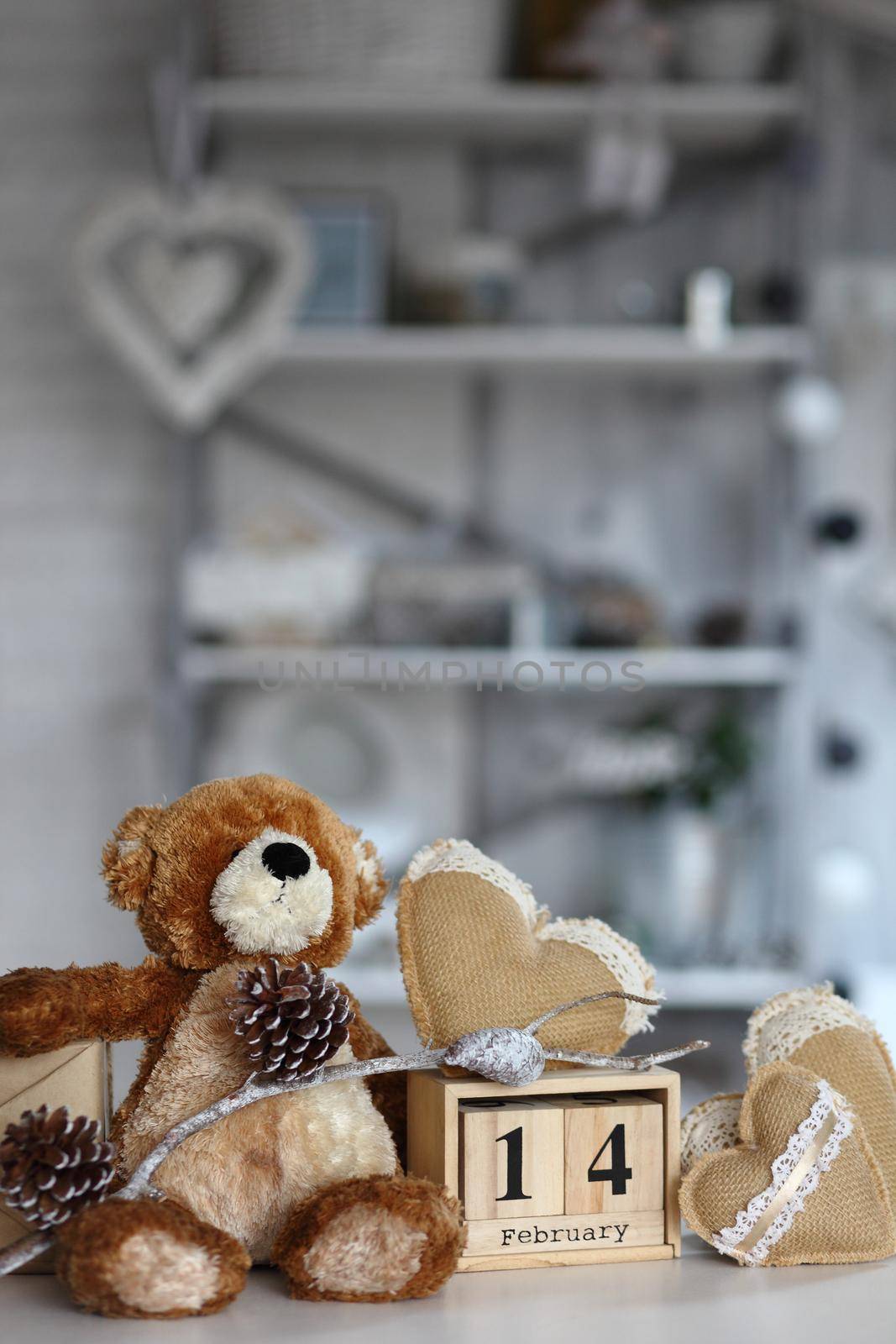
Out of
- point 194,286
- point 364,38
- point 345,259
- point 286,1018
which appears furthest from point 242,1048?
point 364,38

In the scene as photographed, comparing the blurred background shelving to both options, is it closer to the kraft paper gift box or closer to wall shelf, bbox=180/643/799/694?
wall shelf, bbox=180/643/799/694

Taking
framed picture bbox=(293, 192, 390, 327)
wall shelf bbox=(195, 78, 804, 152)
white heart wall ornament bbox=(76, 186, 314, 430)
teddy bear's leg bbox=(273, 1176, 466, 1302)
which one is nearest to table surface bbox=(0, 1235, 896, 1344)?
teddy bear's leg bbox=(273, 1176, 466, 1302)

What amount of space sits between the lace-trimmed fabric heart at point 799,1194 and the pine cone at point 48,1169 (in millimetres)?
250

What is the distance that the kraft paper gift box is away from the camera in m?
0.54

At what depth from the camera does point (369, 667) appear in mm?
1786

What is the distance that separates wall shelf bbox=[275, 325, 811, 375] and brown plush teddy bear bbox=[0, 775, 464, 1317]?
1300mm

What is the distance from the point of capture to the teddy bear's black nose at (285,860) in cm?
56

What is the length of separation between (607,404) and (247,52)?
2.35ft

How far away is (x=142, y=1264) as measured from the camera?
1.58ft

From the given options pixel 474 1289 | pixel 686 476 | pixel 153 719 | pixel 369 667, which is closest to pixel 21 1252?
pixel 474 1289

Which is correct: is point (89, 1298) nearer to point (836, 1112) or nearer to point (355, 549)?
point (836, 1112)

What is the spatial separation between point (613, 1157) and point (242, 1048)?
167 millimetres

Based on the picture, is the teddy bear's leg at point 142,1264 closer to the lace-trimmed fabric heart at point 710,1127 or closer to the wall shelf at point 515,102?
the lace-trimmed fabric heart at point 710,1127

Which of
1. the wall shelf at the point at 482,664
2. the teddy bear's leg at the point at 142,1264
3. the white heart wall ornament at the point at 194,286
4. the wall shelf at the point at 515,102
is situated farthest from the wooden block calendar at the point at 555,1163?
the wall shelf at the point at 515,102
